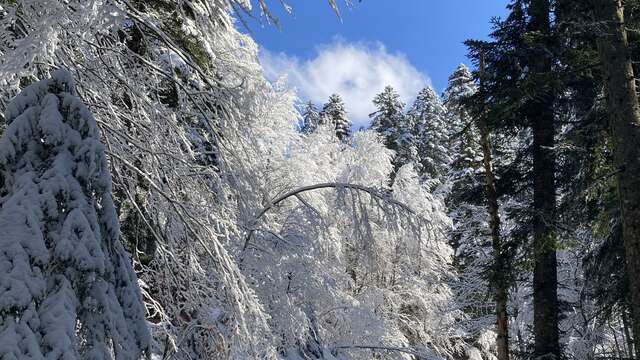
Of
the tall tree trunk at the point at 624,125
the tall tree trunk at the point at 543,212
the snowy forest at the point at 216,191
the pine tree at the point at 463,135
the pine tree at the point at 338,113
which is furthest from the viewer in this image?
the pine tree at the point at 338,113

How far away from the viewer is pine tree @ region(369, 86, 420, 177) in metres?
28.2

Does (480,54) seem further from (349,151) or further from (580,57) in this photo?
(349,151)

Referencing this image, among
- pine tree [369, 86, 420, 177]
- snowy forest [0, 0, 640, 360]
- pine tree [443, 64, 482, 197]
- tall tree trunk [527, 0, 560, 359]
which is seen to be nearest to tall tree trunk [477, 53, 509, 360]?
snowy forest [0, 0, 640, 360]

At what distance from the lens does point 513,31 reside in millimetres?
9195

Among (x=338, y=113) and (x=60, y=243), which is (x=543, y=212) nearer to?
(x=60, y=243)

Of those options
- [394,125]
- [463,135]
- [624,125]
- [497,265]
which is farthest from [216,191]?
[394,125]

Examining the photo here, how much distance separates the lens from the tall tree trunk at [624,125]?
4.81 meters

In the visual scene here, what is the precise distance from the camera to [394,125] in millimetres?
31328

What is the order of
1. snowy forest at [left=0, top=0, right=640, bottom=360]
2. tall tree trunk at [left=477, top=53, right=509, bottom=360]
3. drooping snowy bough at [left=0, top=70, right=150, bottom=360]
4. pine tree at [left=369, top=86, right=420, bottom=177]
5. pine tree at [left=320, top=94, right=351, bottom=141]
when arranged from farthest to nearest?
1. pine tree at [left=320, top=94, right=351, bottom=141]
2. pine tree at [left=369, top=86, right=420, bottom=177]
3. tall tree trunk at [left=477, top=53, right=509, bottom=360]
4. snowy forest at [left=0, top=0, right=640, bottom=360]
5. drooping snowy bough at [left=0, top=70, right=150, bottom=360]

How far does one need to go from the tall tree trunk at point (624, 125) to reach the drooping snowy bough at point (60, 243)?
198 inches

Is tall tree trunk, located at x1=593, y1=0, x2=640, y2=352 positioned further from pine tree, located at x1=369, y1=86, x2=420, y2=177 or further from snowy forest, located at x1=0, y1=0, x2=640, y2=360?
pine tree, located at x1=369, y1=86, x2=420, y2=177

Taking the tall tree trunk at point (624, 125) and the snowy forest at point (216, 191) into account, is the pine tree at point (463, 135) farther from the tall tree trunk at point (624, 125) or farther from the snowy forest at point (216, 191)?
the tall tree trunk at point (624, 125)

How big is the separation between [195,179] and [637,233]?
4531mm

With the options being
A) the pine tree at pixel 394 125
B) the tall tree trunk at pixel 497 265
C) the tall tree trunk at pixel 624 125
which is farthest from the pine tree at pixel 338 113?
the tall tree trunk at pixel 624 125
